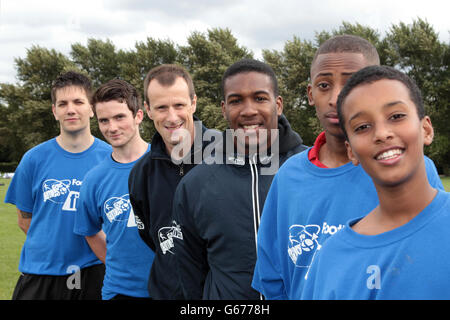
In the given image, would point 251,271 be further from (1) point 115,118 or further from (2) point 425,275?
→ (1) point 115,118

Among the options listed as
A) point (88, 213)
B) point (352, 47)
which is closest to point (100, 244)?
point (88, 213)

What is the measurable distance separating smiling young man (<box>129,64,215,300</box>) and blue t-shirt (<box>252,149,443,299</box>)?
38.9 inches

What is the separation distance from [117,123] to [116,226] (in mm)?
1037

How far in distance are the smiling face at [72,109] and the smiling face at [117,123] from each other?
0.52 m

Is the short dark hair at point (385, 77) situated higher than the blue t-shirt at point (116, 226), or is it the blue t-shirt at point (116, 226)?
the short dark hair at point (385, 77)

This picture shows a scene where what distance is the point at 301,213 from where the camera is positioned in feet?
7.07

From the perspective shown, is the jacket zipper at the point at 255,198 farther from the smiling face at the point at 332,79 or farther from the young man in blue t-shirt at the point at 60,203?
the young man in blue t-shirt at the point at 60,203

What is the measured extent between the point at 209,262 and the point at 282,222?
738 mm

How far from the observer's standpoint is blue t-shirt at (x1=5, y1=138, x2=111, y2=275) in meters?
4.56

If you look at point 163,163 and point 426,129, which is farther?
point 163,163

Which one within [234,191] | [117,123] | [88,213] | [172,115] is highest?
[117,123]

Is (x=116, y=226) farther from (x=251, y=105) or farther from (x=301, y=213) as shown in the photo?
(x=301, y=213)

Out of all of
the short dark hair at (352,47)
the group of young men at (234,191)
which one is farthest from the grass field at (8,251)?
the short dark hair at (352,47)

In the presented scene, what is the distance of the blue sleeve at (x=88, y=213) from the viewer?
420 cm
